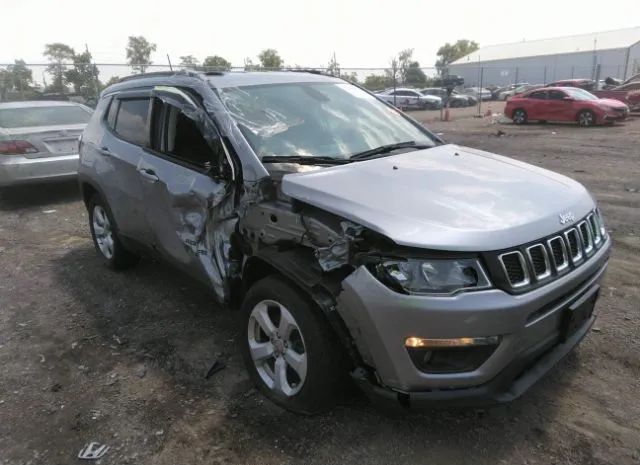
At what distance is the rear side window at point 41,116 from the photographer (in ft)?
25.0

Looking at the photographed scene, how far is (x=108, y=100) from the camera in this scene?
4691mm

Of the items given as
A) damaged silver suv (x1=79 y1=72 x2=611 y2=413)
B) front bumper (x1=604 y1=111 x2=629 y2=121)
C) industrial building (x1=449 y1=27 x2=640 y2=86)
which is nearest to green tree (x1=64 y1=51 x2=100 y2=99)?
damaged silver suv (x1=79 y1=72 x2=611 y2=413)

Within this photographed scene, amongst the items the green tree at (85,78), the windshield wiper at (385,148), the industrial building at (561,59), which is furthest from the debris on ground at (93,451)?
the industrial building at (561,59)

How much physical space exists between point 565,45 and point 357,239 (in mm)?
67006

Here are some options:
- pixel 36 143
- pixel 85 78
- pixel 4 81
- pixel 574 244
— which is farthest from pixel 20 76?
pixel 574 244

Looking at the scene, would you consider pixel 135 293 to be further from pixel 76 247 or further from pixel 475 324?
pixel 475 324

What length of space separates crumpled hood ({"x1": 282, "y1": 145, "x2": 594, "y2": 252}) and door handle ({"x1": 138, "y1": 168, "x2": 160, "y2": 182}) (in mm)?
1362

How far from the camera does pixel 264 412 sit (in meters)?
2.76

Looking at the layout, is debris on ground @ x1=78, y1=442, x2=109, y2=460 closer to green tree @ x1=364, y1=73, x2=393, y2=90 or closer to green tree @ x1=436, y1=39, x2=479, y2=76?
green tree @ x1=364, y1=73, x2=393, y2=90

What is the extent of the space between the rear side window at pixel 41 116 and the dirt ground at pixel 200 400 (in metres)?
3.80

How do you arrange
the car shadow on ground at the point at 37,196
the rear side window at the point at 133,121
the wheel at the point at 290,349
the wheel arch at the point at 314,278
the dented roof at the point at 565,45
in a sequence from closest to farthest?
the wheel arch at the point at 314,278
the wheel at the point at 290,349
the rear side window at the point at 133,121
the car shadow on ground at the point at 37,196
the dented roof at the point at 565,45

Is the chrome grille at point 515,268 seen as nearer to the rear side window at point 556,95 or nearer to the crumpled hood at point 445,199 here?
the crumpled hood at point 445,199

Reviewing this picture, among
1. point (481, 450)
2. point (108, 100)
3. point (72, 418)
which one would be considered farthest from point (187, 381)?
point (108, 100)

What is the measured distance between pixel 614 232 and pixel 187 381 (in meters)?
4.82
